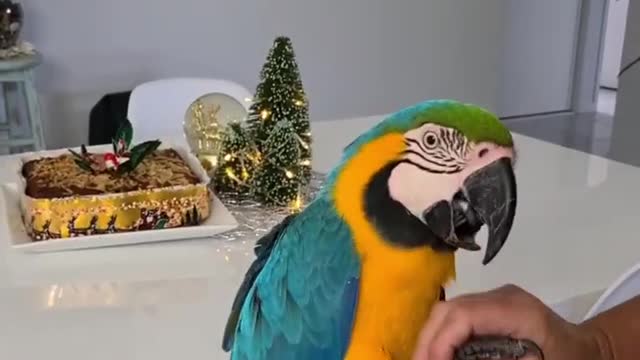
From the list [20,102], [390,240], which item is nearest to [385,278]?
[390,240]

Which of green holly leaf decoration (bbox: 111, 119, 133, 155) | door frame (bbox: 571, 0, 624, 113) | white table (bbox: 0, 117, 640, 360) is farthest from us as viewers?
door frame (bbox: 571, 0, 624, 113)

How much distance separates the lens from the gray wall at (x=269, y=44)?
282cm

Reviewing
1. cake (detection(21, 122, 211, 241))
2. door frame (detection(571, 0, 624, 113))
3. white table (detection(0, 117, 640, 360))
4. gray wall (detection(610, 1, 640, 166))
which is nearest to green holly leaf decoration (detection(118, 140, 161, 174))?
cake (detection(21, 122, 211, 241))

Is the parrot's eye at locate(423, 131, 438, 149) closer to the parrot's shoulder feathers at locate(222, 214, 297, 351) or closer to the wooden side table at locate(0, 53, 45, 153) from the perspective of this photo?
the parrot's shoulder feathers at locate(222, 214, 297, 351)

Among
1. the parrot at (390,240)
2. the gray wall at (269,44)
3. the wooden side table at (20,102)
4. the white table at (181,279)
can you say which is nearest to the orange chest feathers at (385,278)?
the parrot at (390,240)

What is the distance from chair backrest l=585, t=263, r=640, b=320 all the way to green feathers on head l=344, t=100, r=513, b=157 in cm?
36

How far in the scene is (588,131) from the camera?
13.2 ft

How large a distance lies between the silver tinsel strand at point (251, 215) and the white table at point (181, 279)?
0.03m

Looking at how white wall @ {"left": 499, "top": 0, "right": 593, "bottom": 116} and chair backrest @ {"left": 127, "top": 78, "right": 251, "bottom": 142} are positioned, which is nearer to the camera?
chair backrest @ {"left": 127, "top": 78, "right": 251, "bottom": 142}

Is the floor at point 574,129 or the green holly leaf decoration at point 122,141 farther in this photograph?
the floor at point 574,129

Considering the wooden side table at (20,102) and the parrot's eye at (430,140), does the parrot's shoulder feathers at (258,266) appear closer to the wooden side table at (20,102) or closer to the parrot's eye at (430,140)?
the parrot's eye at (430,140)

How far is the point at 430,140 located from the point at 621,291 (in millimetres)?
397

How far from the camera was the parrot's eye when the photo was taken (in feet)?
1.73

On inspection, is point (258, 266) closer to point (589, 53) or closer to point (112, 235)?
point (112, 235)
